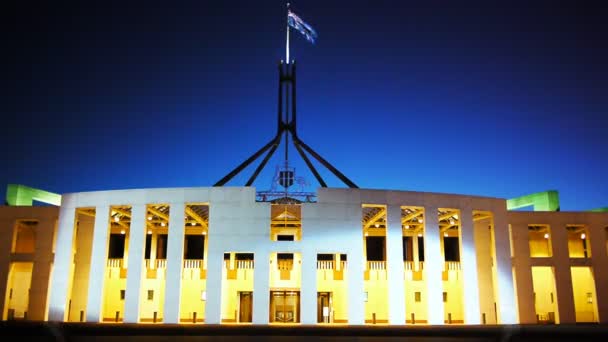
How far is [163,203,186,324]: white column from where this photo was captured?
88.2 feet

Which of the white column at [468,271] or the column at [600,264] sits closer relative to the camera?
the white column at [468,271]

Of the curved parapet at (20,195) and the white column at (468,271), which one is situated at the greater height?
the curved parapet at (20,195)

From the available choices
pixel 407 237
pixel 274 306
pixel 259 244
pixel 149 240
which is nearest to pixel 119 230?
pixel 149 240

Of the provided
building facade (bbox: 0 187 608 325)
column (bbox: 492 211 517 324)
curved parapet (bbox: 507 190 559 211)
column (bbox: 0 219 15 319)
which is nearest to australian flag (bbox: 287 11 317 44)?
building facade (bbox: 0 187 608 325)

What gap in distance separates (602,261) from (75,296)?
33336 mm

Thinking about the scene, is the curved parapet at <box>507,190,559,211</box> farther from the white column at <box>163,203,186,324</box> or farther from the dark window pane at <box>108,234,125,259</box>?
the dark window pane at <box>108,234,125,259</box>

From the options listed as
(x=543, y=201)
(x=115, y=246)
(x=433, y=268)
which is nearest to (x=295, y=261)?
(x=433, y=268)

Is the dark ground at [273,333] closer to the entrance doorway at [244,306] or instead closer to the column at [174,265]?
the column at [174,265]

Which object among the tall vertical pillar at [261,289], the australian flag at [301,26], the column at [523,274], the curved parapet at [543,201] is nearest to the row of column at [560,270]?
the column at [523,274]

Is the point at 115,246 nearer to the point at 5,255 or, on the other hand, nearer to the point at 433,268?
the point at 5,255

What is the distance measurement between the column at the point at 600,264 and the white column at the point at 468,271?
10282 mm

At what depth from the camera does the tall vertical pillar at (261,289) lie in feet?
87.1

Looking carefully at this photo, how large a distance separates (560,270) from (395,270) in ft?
41.8

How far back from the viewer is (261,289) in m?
26.8
